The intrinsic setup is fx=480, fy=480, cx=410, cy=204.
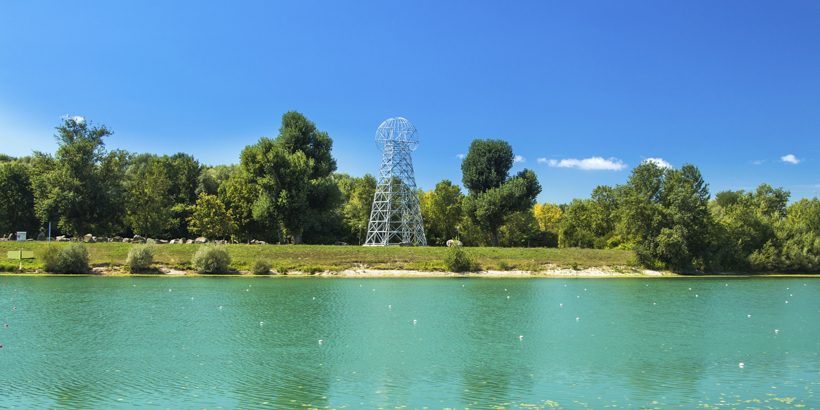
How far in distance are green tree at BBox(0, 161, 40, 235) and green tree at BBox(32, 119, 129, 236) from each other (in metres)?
8.37

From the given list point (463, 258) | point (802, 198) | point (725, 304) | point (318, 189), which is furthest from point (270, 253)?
point (802, 198)

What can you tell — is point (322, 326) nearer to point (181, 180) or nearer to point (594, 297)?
point (594, 297)

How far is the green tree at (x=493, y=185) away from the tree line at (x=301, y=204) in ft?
0.53

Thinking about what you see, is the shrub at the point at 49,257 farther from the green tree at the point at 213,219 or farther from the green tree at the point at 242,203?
the green tree at the point at 242,203

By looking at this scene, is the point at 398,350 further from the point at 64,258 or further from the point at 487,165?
the point at 487,165

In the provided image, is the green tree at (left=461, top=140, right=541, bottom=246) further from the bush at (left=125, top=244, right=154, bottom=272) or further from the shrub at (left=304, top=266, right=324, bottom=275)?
the bush at (left=125, top=244, right=154, bottom=272)

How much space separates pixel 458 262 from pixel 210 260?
2448cm

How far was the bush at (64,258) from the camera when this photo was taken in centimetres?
4278

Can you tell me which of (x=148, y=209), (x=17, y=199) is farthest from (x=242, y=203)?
(x=17, y=199)

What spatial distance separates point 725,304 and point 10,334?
37.1 meters

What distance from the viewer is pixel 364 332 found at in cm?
2053

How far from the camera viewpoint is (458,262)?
50406mm

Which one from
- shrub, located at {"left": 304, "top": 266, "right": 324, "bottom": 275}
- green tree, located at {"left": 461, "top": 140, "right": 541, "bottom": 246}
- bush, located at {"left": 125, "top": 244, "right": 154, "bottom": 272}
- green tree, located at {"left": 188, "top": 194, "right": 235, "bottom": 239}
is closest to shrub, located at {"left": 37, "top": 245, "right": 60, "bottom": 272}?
bush, located at {"left": 125, "top": 244, "right": 154, "bottom": 272}

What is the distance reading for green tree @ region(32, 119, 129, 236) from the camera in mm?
53938
